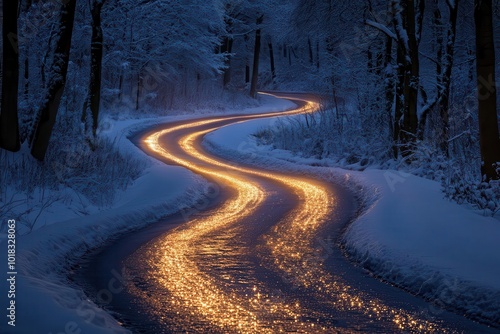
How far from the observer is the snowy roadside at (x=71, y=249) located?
5074 millimetres

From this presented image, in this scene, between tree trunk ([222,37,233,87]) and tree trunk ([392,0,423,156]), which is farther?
tree trunk ([222,37,233,87])

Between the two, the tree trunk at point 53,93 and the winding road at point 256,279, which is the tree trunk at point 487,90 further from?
the tree trunk at point 53,93

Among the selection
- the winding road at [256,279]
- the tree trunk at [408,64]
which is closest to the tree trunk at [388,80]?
the tree trunk at [408,64]

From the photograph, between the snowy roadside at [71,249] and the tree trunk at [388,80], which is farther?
the tree trunk at [388,80]

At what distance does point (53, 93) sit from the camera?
14172 mm

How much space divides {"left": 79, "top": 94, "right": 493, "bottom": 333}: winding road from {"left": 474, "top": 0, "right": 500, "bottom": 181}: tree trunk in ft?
9.46

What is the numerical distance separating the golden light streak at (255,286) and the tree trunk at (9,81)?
507cm

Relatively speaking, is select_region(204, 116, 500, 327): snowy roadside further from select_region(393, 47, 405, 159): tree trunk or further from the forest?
select_region(393, 47, 405, 159): tree trunk

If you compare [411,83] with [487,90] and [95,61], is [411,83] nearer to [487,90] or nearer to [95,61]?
[487,90]

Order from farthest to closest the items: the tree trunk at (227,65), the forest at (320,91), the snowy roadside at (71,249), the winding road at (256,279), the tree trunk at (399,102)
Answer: the tree trunk at (227,65) → the tree trunk at (399,102) → the forest at (320,91) → the winding road at (256,279) → the snowy roadside at (71,249)

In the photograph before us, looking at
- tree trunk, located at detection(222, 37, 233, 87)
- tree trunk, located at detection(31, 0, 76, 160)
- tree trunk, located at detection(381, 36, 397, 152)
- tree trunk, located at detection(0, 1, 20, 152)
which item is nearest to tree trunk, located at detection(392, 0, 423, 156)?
tree trunk, located at detection(381, 36, 397, 152)

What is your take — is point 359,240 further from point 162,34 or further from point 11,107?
point 162,34

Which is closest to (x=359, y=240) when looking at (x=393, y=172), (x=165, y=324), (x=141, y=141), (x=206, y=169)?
(x=165, y=324)

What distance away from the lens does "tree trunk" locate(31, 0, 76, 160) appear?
13959mm
